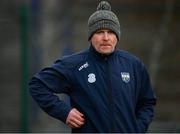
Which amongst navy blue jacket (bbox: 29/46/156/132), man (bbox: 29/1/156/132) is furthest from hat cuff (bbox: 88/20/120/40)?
navy blue jacket (bbox: 29/46/156/132)

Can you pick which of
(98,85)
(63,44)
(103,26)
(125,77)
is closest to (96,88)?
(98,85)

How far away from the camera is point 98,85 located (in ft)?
16.3

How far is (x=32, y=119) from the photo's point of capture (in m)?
8.72

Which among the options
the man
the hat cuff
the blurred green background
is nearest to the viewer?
the man

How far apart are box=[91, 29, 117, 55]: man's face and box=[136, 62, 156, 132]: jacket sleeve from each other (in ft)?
0.94

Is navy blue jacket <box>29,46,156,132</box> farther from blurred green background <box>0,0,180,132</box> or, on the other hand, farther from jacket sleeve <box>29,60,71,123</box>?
blurred green background <box>0,0,180,132</box>

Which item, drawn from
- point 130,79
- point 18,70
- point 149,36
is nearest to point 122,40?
point 149,36

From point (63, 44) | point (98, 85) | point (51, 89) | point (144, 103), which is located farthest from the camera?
point (63, 44)

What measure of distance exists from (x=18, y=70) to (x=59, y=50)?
107 cm

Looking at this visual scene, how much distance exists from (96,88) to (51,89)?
0.30 metres

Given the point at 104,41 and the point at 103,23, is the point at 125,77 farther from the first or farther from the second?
the point at 103,23

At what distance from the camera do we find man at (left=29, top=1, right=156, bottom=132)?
4949 mm

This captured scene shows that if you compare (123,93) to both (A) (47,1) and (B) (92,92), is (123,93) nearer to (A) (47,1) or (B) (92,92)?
(B) (92,92)

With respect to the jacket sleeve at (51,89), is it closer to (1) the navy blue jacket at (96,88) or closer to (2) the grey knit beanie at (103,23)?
(1) the navy blue jacket at (96,88)
